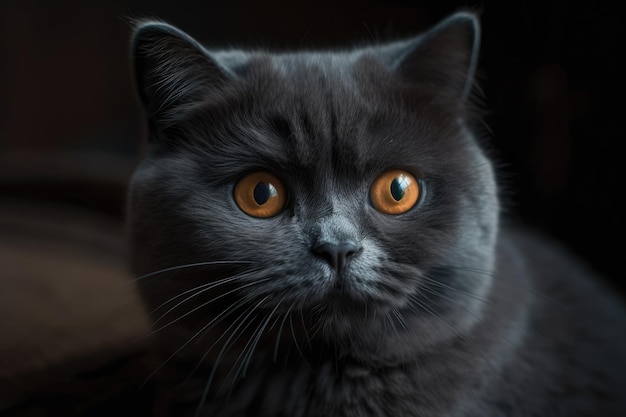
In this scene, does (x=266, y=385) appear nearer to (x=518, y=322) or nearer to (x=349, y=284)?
(x=349, y=284)

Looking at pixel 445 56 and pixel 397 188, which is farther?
pixel 445 56

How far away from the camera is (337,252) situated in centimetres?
91

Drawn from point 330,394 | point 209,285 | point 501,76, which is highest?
point 501,76

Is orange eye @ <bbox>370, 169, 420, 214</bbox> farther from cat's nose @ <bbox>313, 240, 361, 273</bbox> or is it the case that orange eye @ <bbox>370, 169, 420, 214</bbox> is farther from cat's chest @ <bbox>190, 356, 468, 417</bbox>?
cat's chest @ <bbox>190, 356, 468, 417</bbox>

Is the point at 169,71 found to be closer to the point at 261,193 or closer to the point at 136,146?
the point at 261,193

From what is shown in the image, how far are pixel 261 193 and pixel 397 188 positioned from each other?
22 cm

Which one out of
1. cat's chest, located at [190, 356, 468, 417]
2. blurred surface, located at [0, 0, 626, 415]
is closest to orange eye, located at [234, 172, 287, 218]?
cat's chest, located at [190, 356, 468, 417]

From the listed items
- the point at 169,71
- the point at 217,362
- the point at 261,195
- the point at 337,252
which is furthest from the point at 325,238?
the point at 169,71

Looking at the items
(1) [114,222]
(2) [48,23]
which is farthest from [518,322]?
(2) [48,23]

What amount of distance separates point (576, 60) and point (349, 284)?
139 centimetres

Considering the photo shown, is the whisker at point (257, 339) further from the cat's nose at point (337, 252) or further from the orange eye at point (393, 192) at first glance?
the orange eye at point (393, 192)

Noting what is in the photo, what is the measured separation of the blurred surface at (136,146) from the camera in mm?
1459

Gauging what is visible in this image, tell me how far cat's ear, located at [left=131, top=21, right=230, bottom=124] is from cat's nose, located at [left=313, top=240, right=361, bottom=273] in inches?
14.6

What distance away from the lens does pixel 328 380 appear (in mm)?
1042
